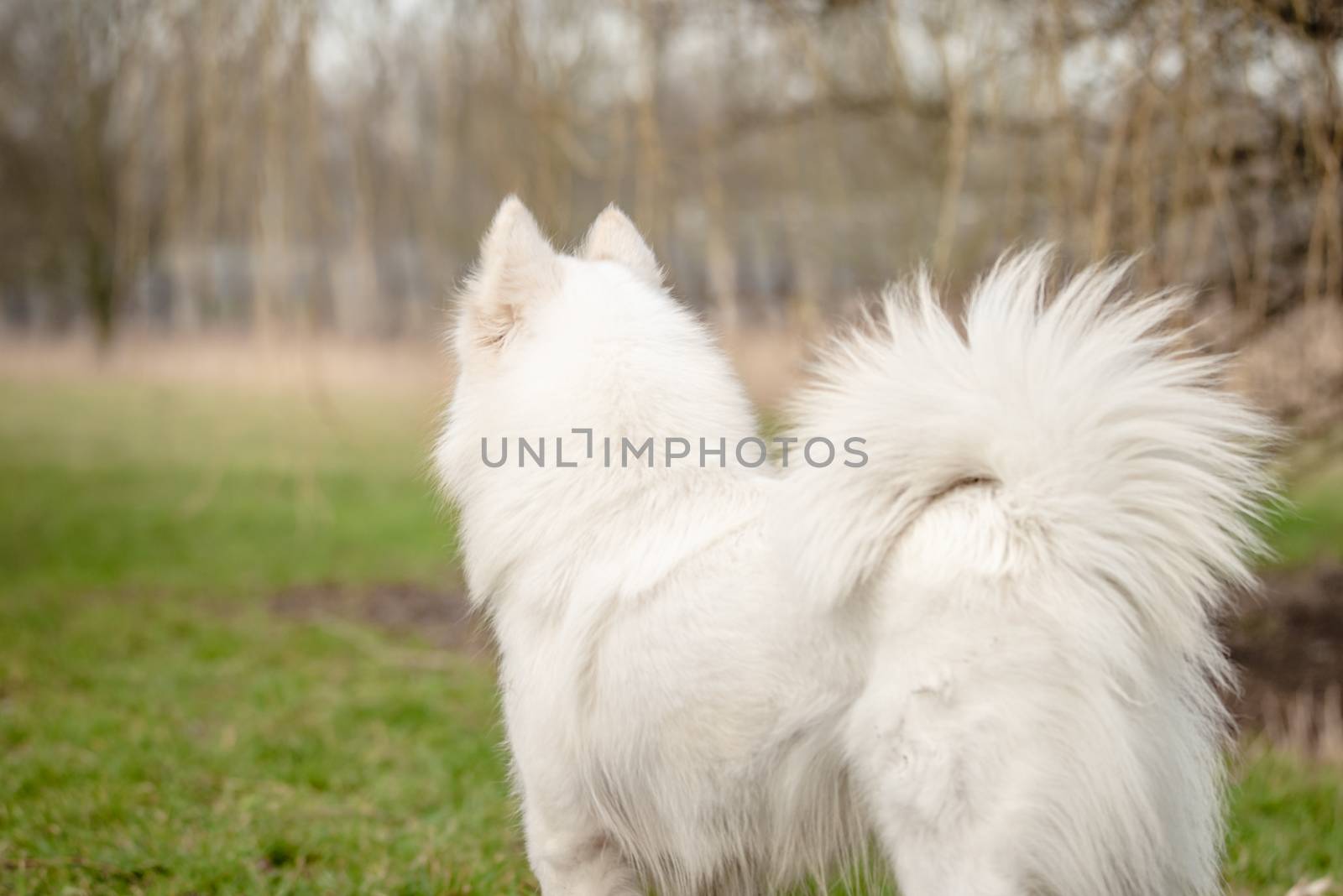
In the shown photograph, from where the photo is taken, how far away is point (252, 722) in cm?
461

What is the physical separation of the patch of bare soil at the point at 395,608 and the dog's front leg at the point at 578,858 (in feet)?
13.3

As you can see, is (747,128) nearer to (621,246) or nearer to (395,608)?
(395,608)

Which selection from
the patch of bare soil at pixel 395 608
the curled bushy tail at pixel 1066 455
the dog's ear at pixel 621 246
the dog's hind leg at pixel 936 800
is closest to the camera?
the dog's hind leg at pixel 936 800

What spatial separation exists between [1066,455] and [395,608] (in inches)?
239

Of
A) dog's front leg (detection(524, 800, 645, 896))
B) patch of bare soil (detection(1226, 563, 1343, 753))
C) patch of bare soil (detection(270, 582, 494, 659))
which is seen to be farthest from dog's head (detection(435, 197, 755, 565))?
patch of bare soil (detection(270, 582, 494, 659))

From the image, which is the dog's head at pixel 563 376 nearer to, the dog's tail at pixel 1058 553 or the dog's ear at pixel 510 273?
the dog's ear at pixel 510 273

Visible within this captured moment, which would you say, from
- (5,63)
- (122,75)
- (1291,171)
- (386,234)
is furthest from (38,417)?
(1291,171)

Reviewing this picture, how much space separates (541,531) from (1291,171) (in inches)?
154

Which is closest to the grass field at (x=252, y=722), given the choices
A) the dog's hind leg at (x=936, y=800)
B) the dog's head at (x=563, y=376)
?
the dog's head at (x=563, y=376)

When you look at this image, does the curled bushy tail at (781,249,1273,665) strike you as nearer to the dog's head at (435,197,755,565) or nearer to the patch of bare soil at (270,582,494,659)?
the dog's head at (435,197,755,565)

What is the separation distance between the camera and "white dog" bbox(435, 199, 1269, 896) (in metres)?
1.62

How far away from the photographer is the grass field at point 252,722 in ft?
10.0

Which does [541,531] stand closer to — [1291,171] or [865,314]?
[865,314]

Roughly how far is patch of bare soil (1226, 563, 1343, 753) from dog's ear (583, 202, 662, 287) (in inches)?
110
